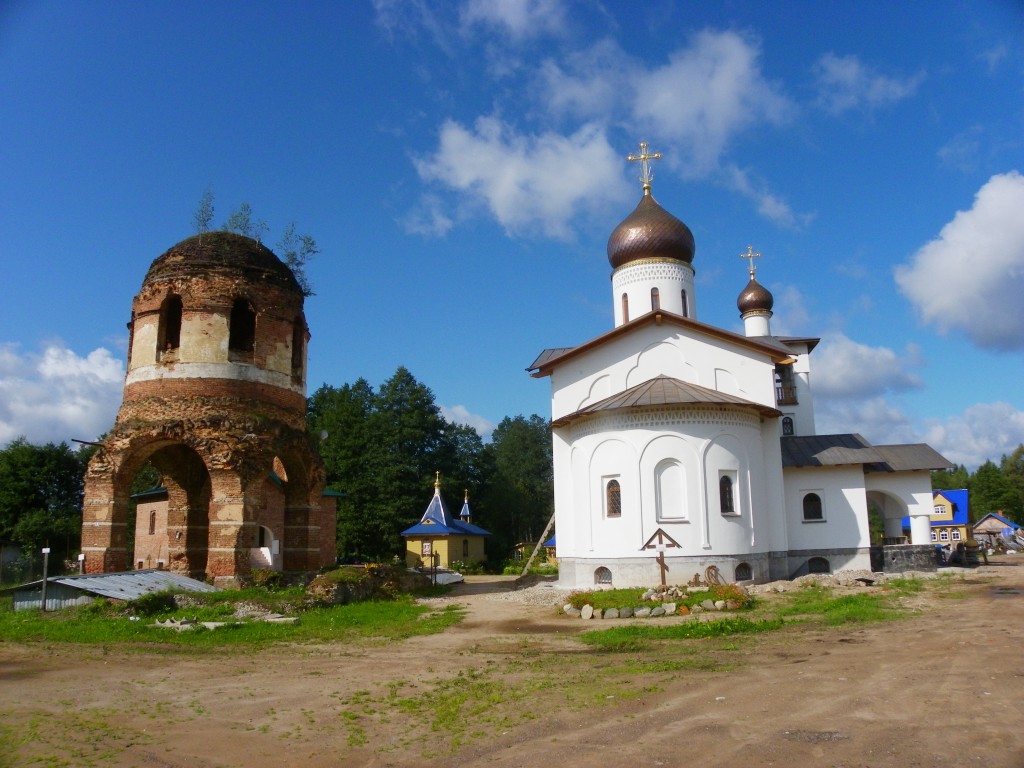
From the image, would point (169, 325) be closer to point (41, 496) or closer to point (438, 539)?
point (438, 539)

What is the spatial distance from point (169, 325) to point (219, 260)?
264 cm

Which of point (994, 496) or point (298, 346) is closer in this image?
point (298, 346)

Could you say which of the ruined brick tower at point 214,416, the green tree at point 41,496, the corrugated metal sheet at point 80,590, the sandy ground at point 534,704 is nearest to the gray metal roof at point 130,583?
the corrugated metal sheet at point 80,590

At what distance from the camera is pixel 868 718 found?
7320mm

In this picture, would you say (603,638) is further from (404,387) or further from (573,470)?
(404,387)

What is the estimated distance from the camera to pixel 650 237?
28.6 meters

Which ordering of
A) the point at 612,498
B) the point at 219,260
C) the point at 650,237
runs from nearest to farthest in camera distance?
the point at 219,260, the point at 612,498, the point at 650,237

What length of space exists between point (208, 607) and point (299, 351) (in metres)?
8.55

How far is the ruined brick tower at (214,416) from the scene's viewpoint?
19.0 meters

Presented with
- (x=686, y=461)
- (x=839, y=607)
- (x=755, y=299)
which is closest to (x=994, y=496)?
(x=755, y=299)

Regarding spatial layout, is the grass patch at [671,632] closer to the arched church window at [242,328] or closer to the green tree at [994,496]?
the arched church window at [242,328]

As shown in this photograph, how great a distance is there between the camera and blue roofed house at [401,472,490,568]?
41.5m

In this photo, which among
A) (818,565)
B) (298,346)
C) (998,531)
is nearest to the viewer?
(298,346)

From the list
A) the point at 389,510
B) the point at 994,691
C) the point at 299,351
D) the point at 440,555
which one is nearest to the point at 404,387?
the point at 389,510
